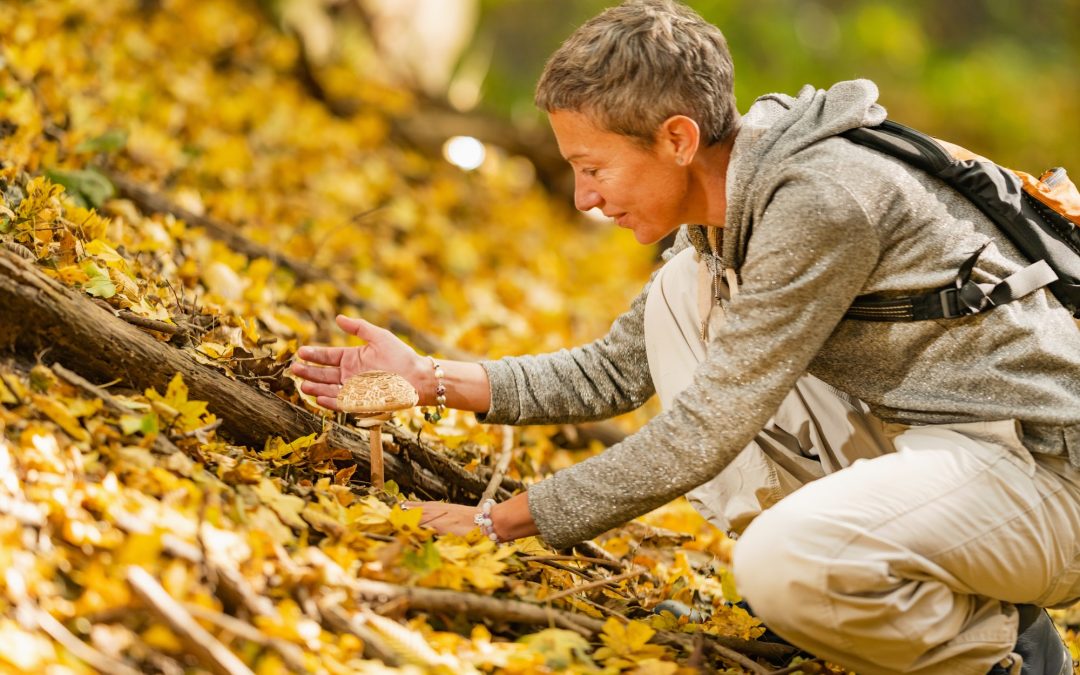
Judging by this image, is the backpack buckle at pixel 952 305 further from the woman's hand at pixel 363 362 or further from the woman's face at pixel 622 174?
the woman's hand at pixel 363 362

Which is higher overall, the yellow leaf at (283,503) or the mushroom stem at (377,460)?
the mushroom stem at (377,460)

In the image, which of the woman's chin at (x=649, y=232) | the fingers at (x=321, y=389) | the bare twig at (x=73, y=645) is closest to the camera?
the bare twig at (x=73, y=645)

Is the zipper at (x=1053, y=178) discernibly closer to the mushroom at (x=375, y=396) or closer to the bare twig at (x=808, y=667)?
the bare twig at (x=808, y=667)

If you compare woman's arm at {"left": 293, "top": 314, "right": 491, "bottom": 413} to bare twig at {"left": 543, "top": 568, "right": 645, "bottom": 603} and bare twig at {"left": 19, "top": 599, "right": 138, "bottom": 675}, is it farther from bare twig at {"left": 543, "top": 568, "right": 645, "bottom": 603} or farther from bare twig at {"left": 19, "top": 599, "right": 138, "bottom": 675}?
bare twig at {"left": 19, "top": 599, "right": 138, "bottom": 675}

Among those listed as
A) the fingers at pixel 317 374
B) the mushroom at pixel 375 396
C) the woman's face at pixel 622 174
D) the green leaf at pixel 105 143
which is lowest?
the fingers at pixel 317 374

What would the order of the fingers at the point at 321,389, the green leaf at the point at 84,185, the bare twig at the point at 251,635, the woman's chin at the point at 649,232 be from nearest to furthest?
the bare twig at the point at 251,635 < the woman's chin at the point at 649,232 < the fingers at the point at 321,389 < the green leaf at the point at 84,185

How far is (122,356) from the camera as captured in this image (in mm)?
2291

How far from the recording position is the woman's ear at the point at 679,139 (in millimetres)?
2289

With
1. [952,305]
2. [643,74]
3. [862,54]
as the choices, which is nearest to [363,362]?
[643,74]

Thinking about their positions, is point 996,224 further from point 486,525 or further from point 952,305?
point 486,525

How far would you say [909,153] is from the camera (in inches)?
87.7

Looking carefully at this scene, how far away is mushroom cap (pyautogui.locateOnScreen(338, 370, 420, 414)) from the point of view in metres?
2.26

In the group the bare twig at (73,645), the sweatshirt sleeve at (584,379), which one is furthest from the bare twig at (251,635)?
the sweatshirt sleeve at (584,379)

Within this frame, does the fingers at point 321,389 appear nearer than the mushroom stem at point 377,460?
No
